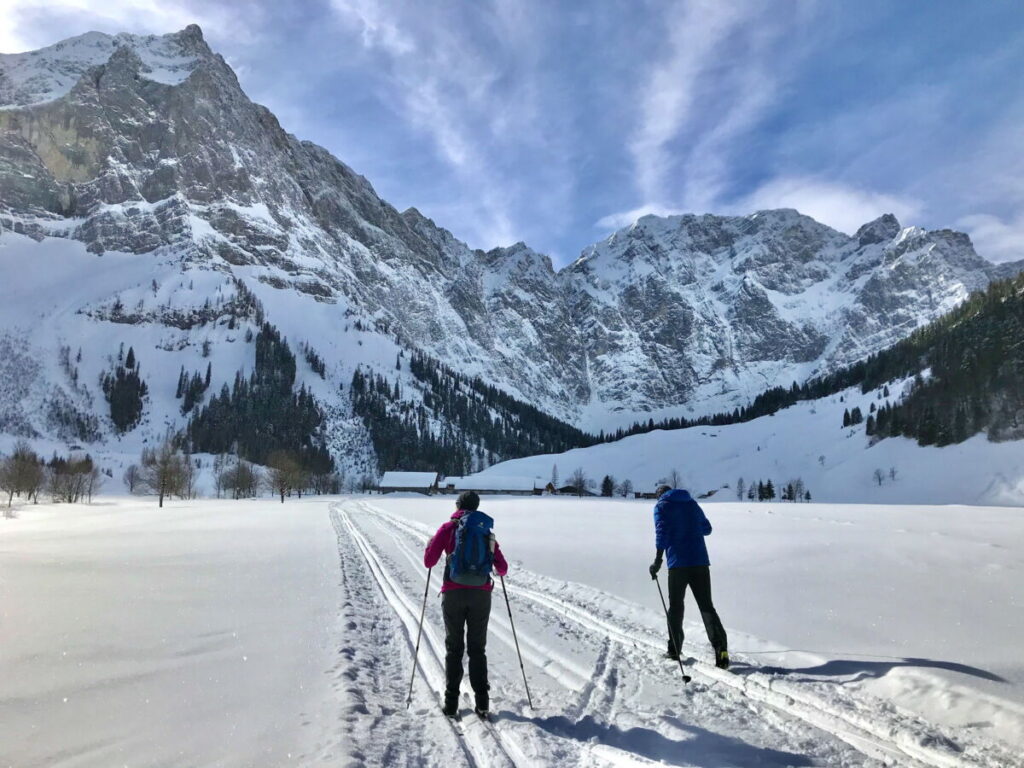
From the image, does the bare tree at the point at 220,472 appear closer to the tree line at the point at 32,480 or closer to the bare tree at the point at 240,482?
the bare tree at the point at 240,482

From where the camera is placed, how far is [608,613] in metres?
10.9

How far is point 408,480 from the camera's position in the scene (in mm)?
141875

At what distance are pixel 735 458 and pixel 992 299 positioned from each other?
65173 mm

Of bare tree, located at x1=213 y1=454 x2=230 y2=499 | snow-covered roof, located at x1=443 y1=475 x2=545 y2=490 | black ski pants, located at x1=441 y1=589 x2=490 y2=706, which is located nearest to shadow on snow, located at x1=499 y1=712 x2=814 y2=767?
black ski pants, located at x1=441 y1=589 x2=490 y2=706

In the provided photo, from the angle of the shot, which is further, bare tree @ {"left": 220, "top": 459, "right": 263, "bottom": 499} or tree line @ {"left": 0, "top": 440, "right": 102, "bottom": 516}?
bare tree @ {"left": 220, "top": 459, "right": 263, "bottom": 499}

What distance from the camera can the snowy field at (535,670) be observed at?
5.20 m

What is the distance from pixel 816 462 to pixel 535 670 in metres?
136

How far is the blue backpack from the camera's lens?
668cm

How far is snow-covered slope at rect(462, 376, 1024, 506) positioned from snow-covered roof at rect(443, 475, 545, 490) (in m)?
4.92

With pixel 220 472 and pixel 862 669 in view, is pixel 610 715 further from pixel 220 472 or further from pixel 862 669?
pixel 220 472

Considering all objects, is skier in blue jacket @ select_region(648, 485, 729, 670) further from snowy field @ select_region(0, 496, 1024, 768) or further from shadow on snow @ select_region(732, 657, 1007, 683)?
shadow on snow @ select_region(732, 657, 1007, 683)

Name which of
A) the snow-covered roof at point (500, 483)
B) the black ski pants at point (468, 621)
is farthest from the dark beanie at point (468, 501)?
the snow-covered roof at point (500, 483)

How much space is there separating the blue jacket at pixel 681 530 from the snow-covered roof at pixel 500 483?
13385 centimetres

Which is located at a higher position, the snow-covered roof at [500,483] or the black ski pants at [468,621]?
the black ski pants at [468,621]
